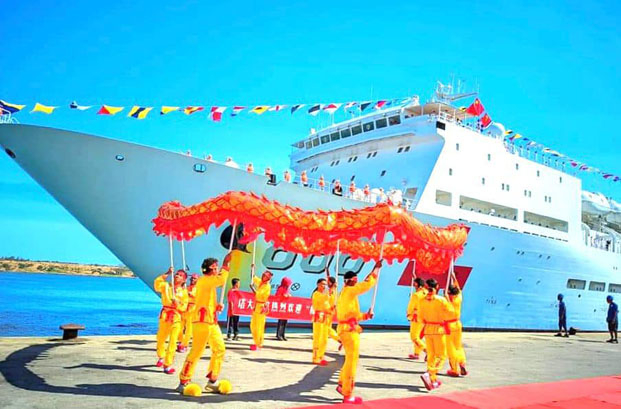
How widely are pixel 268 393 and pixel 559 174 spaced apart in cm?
1951

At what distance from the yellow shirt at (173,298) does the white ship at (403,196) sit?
4.91 meters

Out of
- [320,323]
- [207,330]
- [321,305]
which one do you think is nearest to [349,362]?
[207,330]

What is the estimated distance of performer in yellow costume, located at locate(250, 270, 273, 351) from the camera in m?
9.25

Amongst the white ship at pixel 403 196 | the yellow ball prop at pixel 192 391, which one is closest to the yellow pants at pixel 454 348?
the yellow ball prop at pixel 192 391

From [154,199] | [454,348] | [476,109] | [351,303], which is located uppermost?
[476,109]

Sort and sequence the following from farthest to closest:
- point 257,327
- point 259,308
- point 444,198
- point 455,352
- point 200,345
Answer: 1. point 444,198
2. point 259,308
3. point 257,327
4. point 455,352
5. point 200,345

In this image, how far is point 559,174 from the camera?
21.2m

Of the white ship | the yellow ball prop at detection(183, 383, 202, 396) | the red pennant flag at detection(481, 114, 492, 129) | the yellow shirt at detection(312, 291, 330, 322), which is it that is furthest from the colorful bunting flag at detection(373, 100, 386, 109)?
the yellow ball prop at detection(183, 383, 202, 396)

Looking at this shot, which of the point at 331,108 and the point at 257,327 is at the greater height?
the point at 331,108

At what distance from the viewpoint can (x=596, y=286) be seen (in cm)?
2106

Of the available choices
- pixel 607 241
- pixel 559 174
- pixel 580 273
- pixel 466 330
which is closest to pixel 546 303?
pixel 580 273

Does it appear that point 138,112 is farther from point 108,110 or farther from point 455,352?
point 455,352

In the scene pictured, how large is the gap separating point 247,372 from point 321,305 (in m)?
2.00

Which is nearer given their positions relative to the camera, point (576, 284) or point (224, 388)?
point (224, 388)
